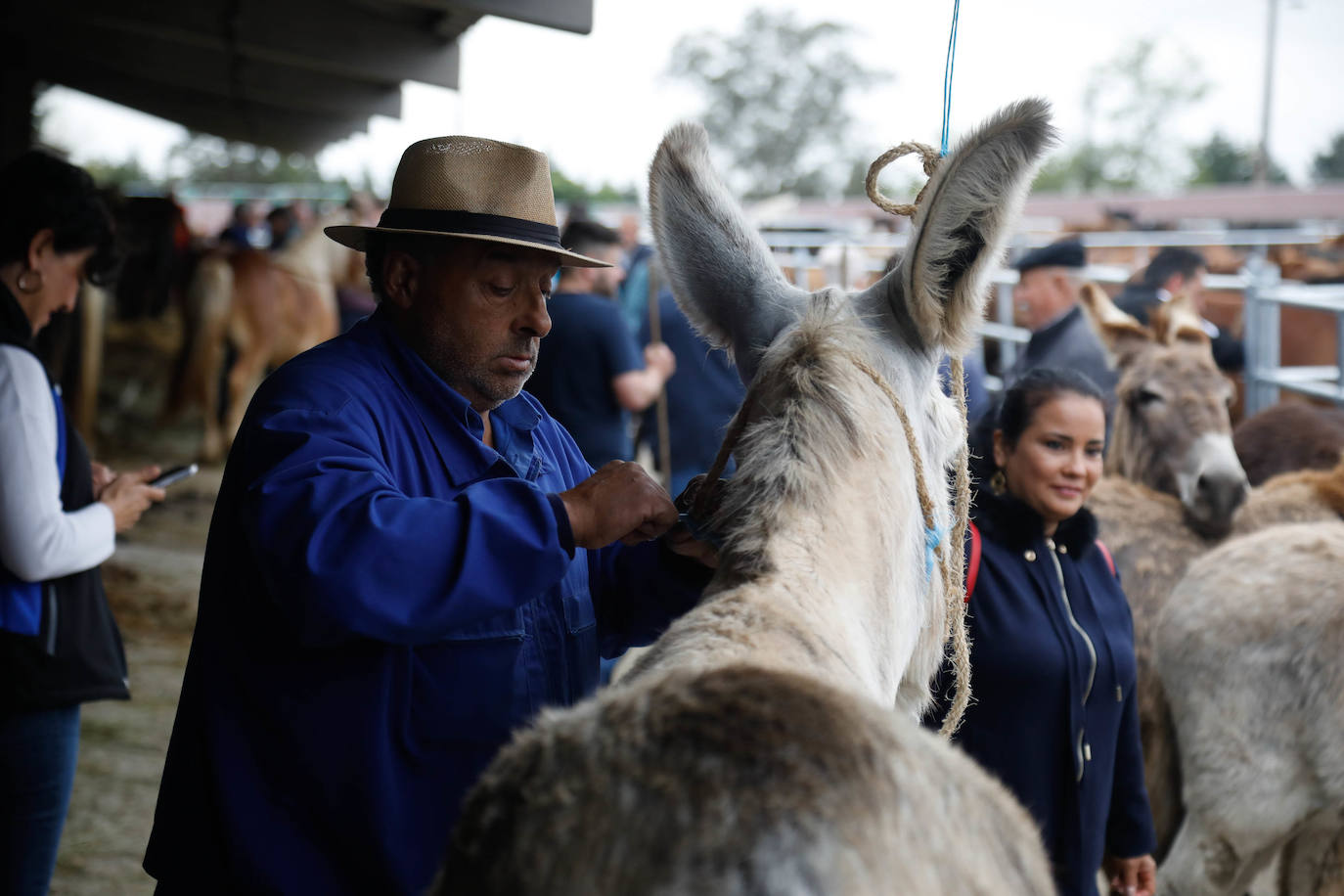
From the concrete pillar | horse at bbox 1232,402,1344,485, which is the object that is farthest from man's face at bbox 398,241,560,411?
the concrete pillar

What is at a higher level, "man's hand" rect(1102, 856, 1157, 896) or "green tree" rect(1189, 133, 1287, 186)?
"green tree" rect(1189, 133, 1287, 186)

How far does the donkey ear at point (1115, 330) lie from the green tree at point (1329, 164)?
2795 inches

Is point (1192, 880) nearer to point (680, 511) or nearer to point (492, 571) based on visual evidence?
point (680, 511)

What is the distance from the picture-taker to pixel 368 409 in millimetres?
1937

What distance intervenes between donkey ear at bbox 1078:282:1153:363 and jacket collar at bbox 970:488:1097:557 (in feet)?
7.29

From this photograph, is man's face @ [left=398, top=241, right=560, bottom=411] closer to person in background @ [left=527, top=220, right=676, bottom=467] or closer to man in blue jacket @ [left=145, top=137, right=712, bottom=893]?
man in blue jacket @ [left=145, top=137, right=712, bottom=893]

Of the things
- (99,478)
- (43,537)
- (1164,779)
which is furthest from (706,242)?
(1164,779)

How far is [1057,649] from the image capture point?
3043 millimetres

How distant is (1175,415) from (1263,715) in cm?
186

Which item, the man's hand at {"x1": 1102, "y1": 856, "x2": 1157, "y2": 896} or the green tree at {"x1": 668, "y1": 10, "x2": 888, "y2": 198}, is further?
the green tree at {"x1": 668, "y1": 10, "x2": 888, "y2": 198}

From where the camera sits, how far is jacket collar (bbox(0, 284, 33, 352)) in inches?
111

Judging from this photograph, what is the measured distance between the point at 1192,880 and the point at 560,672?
98.4 inches

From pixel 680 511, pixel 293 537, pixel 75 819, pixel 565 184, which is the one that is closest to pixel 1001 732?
pixel 680 511

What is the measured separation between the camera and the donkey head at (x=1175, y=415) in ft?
15.0
